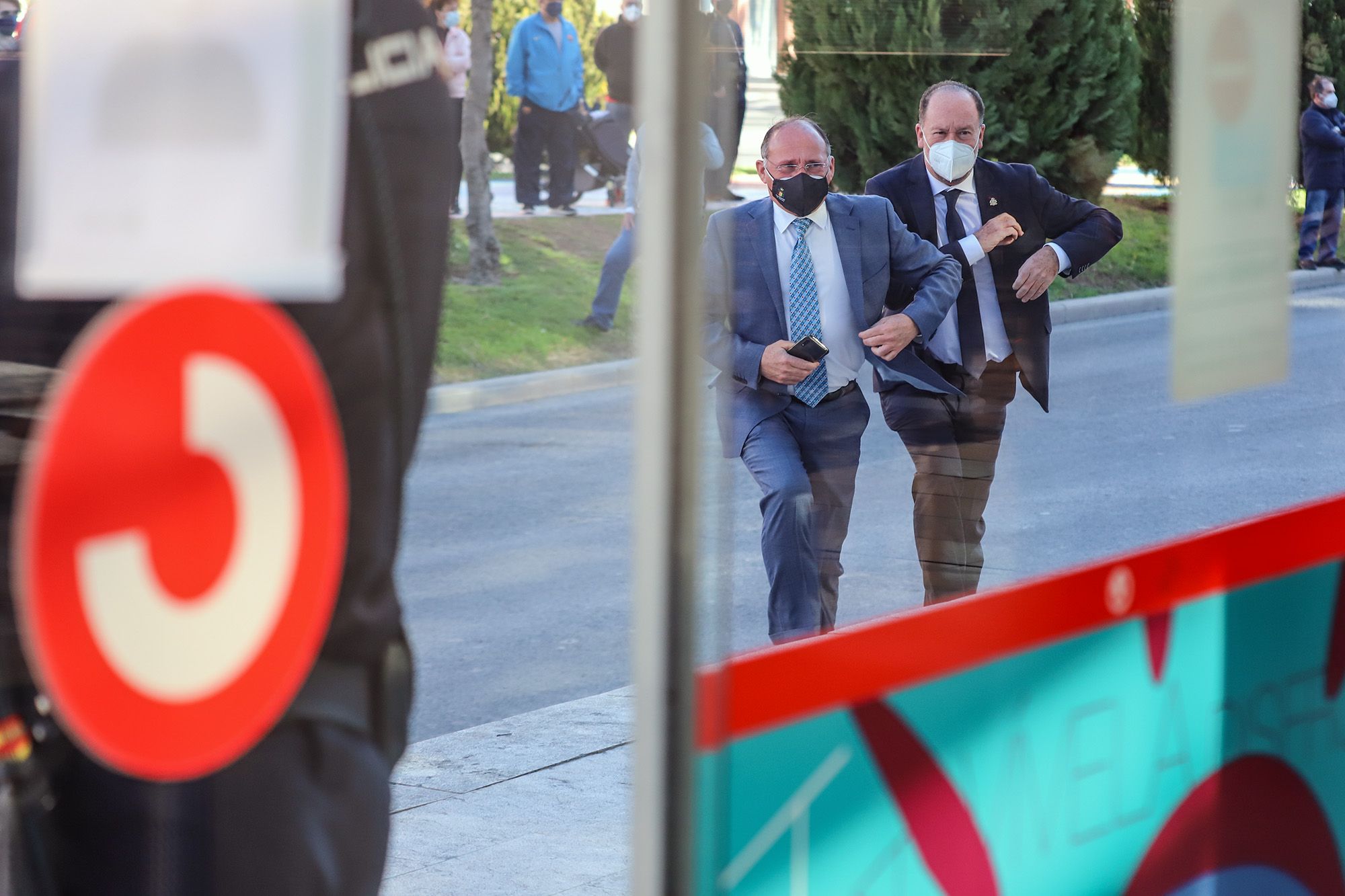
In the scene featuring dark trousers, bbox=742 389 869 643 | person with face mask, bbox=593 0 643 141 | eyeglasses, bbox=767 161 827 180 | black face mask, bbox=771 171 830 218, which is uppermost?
person with face mask, bbox=593 0 643 141

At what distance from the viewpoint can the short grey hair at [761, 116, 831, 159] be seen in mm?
→ 3139

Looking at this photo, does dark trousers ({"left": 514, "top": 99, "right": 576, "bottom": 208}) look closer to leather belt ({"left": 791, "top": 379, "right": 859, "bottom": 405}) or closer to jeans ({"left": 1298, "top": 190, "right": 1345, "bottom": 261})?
jeans ({"left": 1298, "top": 190, "right": 1345, "bottom": 261})

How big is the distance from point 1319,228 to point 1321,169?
11.8 inches

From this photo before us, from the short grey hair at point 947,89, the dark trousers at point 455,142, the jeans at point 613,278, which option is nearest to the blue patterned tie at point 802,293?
the short grey hair at point 947,89

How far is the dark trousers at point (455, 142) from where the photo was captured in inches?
60.3

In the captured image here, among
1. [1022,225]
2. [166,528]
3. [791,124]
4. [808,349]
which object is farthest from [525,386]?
[1022,225]

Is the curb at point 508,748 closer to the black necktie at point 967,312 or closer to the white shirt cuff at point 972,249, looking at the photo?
the black necktie at point 967,312

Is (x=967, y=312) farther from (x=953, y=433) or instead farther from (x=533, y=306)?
(x=533, y=306)

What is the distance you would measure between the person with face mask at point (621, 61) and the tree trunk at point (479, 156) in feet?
0.35

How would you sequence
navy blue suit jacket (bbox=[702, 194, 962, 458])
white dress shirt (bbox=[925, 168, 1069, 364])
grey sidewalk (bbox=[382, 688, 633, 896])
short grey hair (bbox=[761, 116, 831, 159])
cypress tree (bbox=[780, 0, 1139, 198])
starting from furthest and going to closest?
1. white dress shirt (bbox=[925, 168, 1069, 364])
2. navy blue suit jacket (bbox=[702, 194, 962, 458])
3. grey sidewalk (bbox=[382, 688, 633, 896])
4. cypress tree (bbox=[780, 0, 1139, 198])
5. short grey hair (bbox=[761, 116, 831, 159])

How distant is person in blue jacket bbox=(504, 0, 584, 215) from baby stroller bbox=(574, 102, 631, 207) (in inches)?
0.4

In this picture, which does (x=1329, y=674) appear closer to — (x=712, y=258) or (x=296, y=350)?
(x=712, y=258)

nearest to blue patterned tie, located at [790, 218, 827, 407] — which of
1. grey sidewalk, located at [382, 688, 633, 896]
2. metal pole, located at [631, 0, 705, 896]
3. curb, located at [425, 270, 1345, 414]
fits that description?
grey sidewalk, located at [382, 688, 633, 896]

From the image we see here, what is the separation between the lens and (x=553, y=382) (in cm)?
182
